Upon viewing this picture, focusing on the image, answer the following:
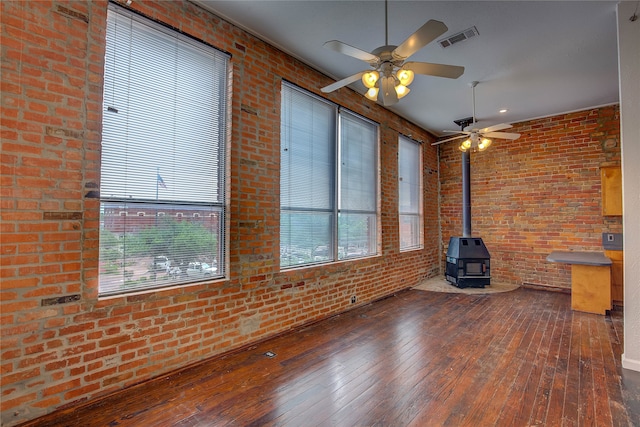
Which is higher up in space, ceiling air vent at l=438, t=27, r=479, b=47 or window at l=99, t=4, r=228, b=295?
ceiling air vent at l=438, t=27, r=479, b=47

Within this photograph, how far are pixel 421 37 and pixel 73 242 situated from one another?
2862mm

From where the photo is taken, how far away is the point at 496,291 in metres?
5.50

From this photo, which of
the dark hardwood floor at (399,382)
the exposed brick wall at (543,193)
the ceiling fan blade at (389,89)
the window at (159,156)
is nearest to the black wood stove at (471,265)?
the exposed brick wall at (543,193)

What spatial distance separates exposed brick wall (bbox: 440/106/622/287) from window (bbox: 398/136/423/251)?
121 cm

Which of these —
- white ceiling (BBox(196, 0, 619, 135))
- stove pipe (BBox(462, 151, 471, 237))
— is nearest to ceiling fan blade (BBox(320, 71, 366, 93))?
white ceiling (BBox(196, 0, 619, 135))

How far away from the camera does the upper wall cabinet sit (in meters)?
4.87

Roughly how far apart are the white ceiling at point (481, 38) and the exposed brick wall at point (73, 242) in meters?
0.58

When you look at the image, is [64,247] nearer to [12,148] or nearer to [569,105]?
[12,148]

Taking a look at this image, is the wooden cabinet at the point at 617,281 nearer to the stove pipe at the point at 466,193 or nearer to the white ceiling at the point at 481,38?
the stove pipe at the point at 466,193

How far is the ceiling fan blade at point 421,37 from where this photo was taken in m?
1.95

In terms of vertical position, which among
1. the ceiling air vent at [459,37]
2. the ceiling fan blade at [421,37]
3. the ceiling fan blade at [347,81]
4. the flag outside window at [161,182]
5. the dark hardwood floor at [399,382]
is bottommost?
the dark hardwood floor at [399,382]

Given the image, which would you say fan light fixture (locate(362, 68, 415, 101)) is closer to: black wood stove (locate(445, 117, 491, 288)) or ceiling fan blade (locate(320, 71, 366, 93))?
ceiling fan blade (locate(320, 71, 366, 93))

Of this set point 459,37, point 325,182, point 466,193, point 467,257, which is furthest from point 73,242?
point 466,193

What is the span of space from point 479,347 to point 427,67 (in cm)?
280
